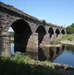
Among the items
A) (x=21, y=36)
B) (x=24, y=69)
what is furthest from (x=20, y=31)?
(x=24, y=69)

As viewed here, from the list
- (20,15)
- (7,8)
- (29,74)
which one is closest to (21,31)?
(20,15)

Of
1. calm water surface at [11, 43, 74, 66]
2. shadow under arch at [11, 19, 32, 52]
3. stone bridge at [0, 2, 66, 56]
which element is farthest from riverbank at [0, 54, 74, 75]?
shadow under arch at [11, 19, 32, 52]

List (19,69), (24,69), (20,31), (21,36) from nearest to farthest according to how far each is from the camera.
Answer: (19,69) < (24,69) < (20,31) < (21,36)

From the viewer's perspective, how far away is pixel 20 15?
843 inches

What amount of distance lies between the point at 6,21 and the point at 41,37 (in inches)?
961

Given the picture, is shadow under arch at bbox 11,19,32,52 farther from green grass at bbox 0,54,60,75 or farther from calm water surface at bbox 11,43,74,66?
green grass at bbox 0,54,60,75

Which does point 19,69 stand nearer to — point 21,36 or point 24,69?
point 24,69

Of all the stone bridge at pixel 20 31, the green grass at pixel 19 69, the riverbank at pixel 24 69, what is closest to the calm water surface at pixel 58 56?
the stone bridge at pixel 20 31

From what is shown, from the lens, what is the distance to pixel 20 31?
30.3m

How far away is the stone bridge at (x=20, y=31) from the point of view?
14000 millimetres

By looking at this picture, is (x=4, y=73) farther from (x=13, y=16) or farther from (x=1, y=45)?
(x=13, y=16)

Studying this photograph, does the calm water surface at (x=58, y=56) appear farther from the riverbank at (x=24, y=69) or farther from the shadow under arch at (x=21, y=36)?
the riverbank at (x=24, y=69)

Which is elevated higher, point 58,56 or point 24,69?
point 24,69

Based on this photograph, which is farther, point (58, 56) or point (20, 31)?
point (20, 31)
